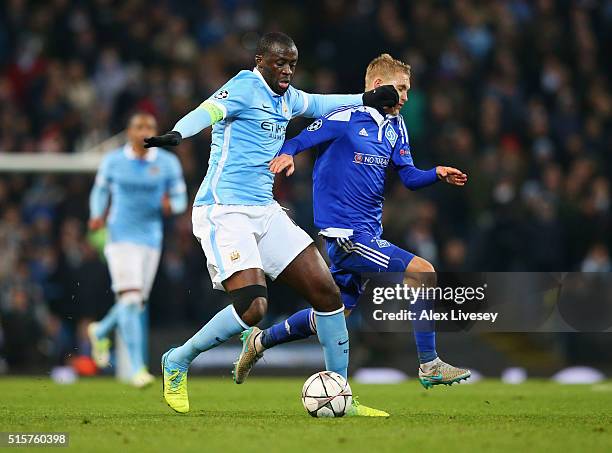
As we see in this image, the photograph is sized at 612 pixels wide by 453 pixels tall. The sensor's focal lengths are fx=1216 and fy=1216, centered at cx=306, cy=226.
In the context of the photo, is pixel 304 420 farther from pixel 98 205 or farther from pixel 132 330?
pixel 98 205

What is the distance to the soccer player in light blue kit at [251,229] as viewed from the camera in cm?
786

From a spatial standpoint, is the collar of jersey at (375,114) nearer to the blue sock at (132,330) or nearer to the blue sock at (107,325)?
the blue sock at (132,330)

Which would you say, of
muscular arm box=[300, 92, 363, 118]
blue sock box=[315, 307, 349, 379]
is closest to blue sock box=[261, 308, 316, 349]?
blue sock box=[315, 307, 349, 379]

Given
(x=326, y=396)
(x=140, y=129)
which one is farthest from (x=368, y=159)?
(x=140, y=129)

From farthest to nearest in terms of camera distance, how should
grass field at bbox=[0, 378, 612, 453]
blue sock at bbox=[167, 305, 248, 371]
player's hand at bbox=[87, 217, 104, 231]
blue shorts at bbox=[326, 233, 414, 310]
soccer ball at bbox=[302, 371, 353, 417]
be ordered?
player's hand at bbox=[87, 217, 104, 231]
blue shorts at bbox=[326, 233, 414, 310]
blue sock at bbox=[167, 305, 248, 371]
soccer ball at bbox=[302, 371, 353, 417]
grass field at bbox=[0, 378, 612, 453]

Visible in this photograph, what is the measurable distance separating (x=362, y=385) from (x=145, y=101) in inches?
244

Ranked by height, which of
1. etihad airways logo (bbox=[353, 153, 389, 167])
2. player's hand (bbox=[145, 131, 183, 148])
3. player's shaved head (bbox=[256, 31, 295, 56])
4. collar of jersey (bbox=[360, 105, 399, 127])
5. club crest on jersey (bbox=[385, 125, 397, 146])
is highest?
player's shaved head (bbox=[256, 31, 295, 56])

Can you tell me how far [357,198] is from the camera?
8.88 metres

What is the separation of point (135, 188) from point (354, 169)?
4046 mm

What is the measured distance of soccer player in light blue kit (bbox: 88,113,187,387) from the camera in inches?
478

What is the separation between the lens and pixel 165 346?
47.6 ft

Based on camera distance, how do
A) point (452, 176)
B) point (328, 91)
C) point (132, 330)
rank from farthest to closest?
point (328, 91) < point (132, 330) < point (452, 176)

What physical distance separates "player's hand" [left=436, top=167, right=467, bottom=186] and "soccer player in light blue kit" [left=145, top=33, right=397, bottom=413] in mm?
1081

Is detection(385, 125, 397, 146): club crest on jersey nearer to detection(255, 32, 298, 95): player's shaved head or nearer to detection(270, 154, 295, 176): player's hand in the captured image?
detection(255, 32, 298, 95): player's shaved head
